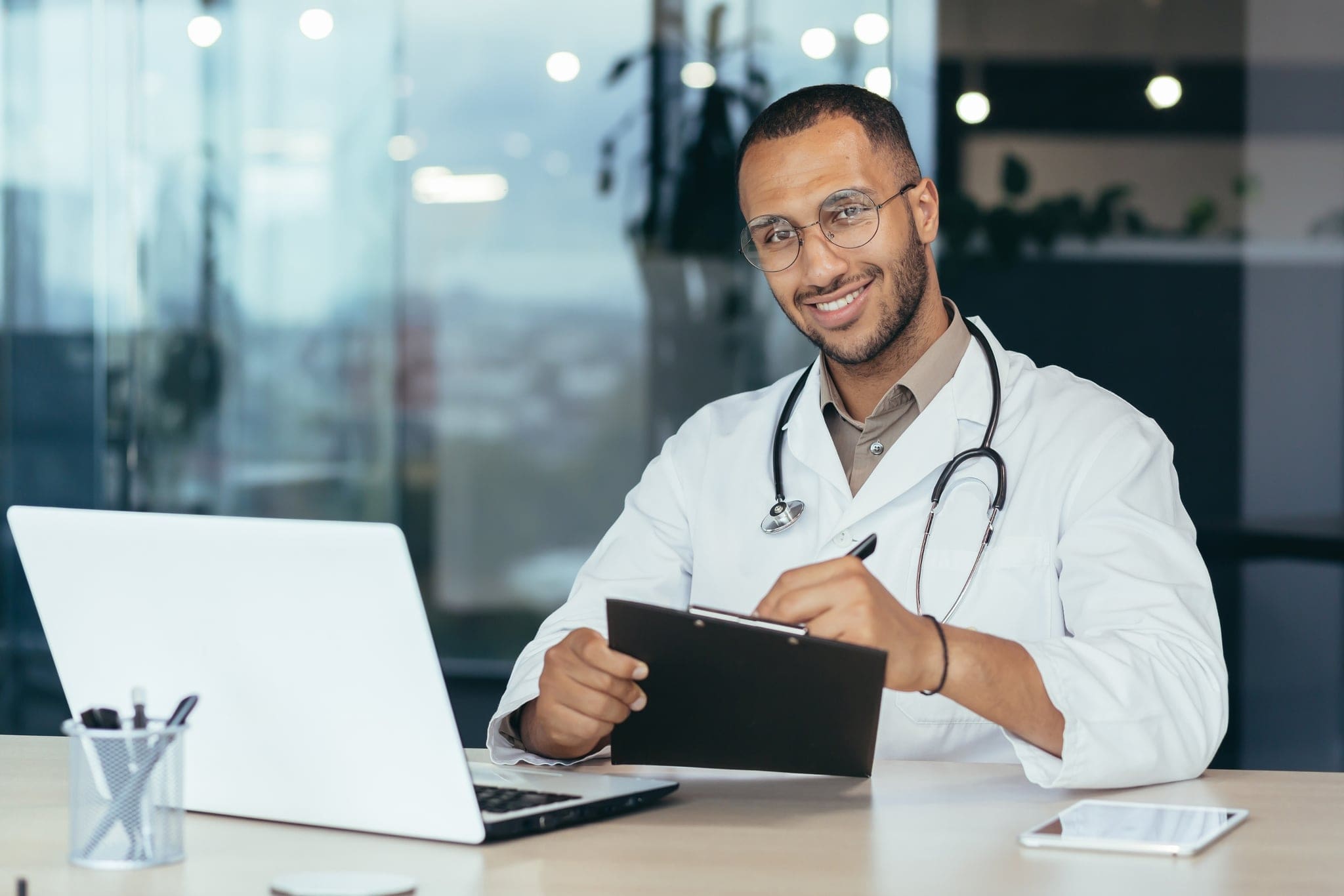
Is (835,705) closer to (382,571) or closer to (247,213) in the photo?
(382,571)

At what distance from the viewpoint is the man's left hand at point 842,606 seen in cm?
129

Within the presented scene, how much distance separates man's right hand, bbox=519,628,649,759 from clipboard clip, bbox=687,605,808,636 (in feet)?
0.46

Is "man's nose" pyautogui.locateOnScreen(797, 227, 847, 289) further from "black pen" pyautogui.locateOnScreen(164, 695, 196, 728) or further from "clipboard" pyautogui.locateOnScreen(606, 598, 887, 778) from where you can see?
"black pen" pyautogui.locateOnScreen(164, 695, 196, 728)

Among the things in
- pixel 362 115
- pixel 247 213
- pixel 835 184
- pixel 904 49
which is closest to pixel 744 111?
pixel 904 49

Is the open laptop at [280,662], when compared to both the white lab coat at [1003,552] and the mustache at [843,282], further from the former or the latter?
the mustache at [843,282]

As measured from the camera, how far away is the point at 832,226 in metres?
1.88

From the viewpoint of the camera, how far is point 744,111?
12.7 ft

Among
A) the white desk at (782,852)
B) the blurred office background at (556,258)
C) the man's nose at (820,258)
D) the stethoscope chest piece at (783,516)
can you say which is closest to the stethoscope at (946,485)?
the stethoscope chest piece at (783,516)

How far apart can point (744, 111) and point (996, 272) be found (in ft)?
2.65

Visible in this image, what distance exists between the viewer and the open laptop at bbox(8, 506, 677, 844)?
1088 mm

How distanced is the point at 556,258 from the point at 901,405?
233cm

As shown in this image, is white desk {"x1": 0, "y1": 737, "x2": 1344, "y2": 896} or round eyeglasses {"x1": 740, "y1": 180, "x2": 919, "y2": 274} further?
round eyeglasses {"x1": 740, "y1": 180, "x2": 919, "y2": 274}

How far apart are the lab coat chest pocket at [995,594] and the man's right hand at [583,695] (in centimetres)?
44

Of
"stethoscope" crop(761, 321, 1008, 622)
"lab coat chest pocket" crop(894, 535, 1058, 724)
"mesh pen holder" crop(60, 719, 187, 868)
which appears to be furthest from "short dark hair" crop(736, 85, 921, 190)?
"mesh pen holder" crop(60, 719, 187, 868)
